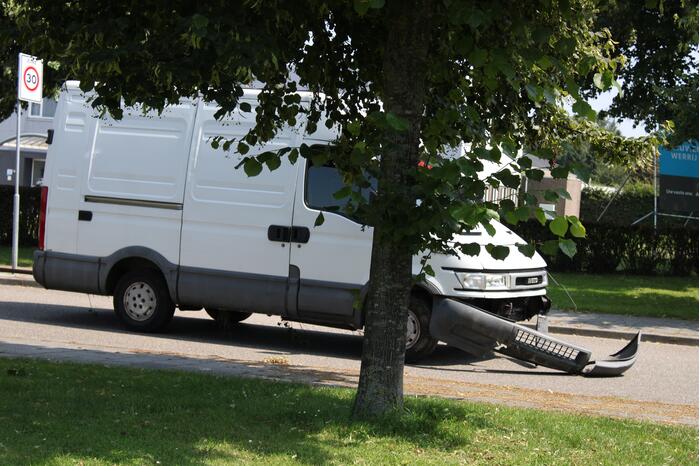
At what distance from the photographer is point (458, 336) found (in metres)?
9.98

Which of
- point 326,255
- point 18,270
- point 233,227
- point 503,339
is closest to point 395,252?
point 503,339

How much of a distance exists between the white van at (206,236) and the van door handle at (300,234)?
10 millimetres

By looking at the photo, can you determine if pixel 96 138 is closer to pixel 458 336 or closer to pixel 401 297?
pixel 458 336

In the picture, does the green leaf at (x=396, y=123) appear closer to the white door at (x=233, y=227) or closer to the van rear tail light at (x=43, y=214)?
the white door at (x=233, y=227)

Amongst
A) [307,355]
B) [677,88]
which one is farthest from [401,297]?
[677,88]

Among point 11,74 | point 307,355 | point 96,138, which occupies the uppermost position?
point 11,74

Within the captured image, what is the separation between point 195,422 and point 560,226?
264 cm

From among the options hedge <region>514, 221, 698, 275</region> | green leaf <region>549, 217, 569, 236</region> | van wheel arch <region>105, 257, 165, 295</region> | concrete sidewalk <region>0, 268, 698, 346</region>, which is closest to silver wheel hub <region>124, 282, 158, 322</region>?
van wheel arch <region>105, 257, 165, 295</region>

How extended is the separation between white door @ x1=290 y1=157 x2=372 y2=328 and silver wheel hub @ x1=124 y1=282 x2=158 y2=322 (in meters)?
1.85

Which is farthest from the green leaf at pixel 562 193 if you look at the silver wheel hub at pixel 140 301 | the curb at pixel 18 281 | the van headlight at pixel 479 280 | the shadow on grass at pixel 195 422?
the curb at pixel 18 281

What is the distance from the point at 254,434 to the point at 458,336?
417 centimetres

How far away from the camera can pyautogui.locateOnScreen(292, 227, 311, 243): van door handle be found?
419 inches

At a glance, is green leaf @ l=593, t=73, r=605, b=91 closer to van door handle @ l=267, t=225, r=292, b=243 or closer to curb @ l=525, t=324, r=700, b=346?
van door handle @ l=267, t=225, r=292, b=243

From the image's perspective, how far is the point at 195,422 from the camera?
6.44 m
